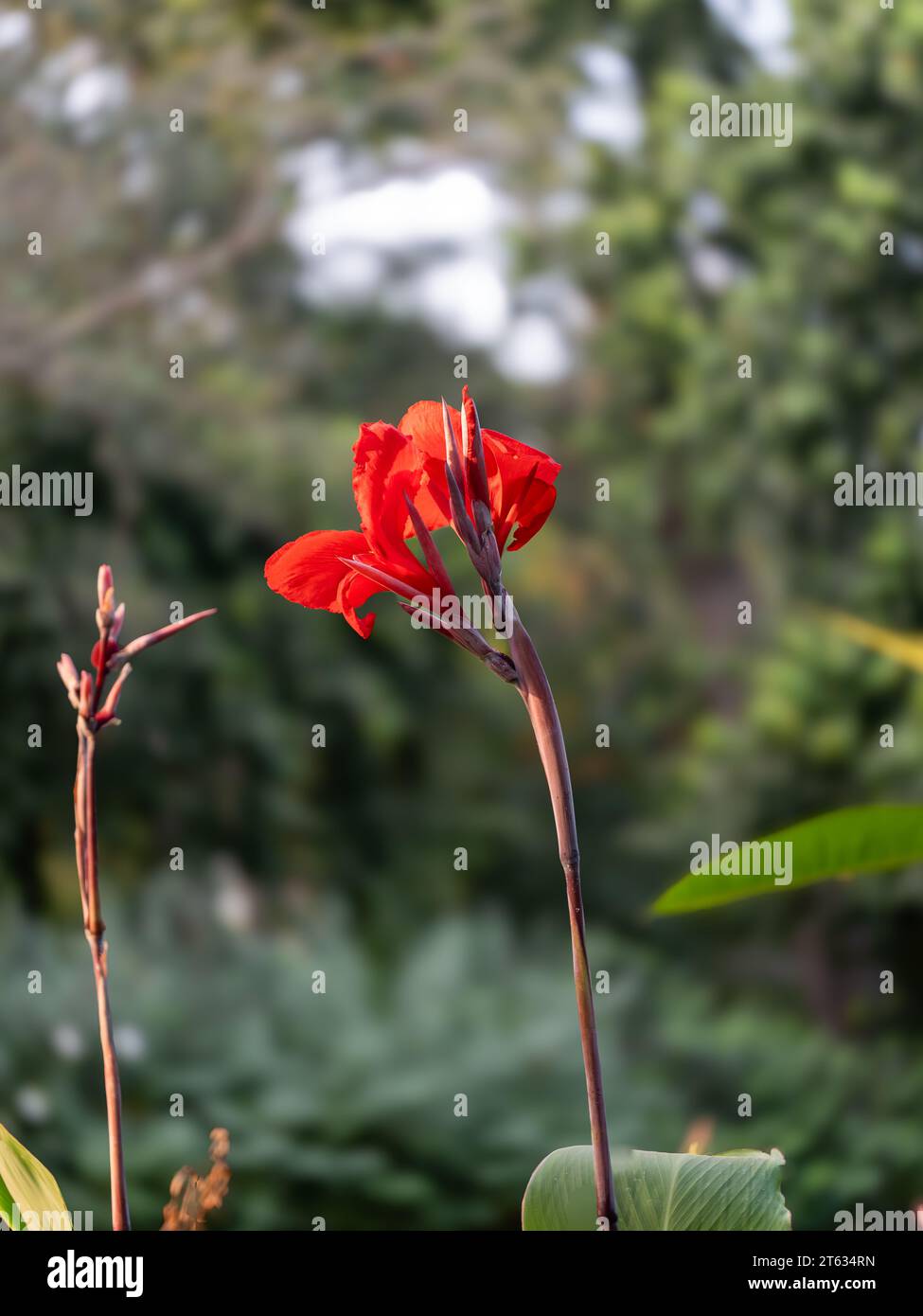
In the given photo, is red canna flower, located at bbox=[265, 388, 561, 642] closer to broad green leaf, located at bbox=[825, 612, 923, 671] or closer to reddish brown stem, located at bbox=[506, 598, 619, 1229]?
reddish brown stem, located at bbox=[506, 598, 619, 1229]

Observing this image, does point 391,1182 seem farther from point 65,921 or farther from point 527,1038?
point 65,921

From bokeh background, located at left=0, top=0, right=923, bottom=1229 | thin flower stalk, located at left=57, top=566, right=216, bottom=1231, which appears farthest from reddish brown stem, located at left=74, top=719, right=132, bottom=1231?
bokeh background, located at left=0, top=0, right=923, bottom=1229

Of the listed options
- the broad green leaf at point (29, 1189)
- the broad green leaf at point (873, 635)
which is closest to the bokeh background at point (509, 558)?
the broad green leaf at point (873, 635)

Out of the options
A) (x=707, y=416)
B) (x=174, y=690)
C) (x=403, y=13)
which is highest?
(x=403, y=13)

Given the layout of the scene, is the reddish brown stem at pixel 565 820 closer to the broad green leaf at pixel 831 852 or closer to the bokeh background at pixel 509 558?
the broad green leaf at pixel 831 852
